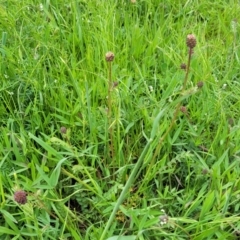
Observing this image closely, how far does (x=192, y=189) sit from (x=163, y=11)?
1132 mm

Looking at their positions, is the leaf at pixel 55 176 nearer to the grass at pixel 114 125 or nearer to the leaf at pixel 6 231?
the grass at pixel 114 125

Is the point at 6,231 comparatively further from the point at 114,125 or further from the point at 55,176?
the point at 114,125

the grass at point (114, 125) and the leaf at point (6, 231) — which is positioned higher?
the grass at point (114, 125)

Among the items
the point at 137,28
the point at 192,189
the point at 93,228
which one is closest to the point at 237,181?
the point at 192,189

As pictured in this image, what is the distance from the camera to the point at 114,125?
159cm

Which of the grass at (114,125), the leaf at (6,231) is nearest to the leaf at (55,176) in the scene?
the grass at (114,125)

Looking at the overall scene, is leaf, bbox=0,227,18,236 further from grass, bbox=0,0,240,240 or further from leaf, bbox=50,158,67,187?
leaf, bbox=50,158,67,187

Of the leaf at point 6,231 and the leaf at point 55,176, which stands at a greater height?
the leaf at point 55,176

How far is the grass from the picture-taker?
135 centimetres

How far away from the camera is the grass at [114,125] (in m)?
1.35

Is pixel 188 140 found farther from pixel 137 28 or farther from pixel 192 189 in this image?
pixel 137 28

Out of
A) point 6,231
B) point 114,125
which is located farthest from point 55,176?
point 114,125

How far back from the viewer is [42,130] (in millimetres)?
1650

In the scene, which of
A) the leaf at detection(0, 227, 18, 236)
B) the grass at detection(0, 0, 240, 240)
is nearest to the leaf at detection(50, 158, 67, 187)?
the grass at detection(0, 0, 240, 240)
